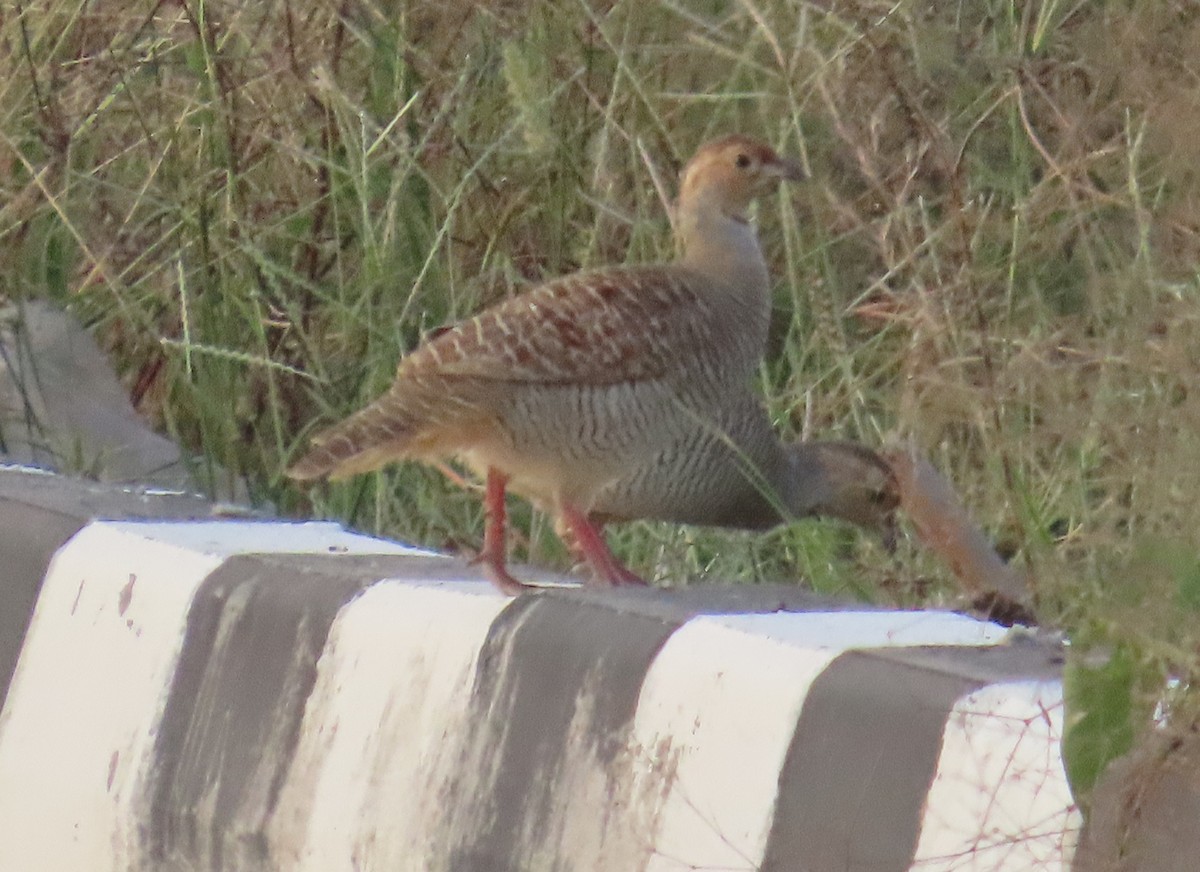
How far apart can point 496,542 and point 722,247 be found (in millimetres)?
1403

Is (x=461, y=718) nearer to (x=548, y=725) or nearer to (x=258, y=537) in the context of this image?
(x=548, y=725)

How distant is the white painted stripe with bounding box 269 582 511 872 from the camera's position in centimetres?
268

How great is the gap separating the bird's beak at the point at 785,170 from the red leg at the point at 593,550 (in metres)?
0.89

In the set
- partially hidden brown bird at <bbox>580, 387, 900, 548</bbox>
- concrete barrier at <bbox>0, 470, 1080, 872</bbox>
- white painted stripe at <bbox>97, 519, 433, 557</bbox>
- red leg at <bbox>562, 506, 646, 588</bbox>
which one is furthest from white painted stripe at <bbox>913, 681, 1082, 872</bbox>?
partially hidden brown bird at <bbox>580, 387, 900, 548</bbox>

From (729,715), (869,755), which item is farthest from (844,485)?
(869,755)

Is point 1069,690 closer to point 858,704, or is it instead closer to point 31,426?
point 858,704

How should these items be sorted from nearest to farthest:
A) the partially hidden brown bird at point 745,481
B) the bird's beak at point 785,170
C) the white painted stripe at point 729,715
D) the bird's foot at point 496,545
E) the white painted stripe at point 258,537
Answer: the white painted stripe at point 729,715 → the bird's foot at point 496,545 → the white painted stripe at point 258,537 → the partially hidden brown bird at point 745,481 → the bird's beak at point 785,170

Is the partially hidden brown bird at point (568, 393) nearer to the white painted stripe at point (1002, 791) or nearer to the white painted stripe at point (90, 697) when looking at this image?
the white painted stripe at point (90, 697)

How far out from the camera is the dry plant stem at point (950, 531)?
3441mm

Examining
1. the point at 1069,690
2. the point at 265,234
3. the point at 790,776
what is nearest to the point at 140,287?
the point at 265,234

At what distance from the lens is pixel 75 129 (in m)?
5.52

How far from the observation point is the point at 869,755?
223 centimetres

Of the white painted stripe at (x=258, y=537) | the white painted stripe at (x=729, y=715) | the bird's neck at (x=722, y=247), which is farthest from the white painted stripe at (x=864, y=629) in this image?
the bird's neck at (x=722, y=247)

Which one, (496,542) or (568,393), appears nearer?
(496,542)
